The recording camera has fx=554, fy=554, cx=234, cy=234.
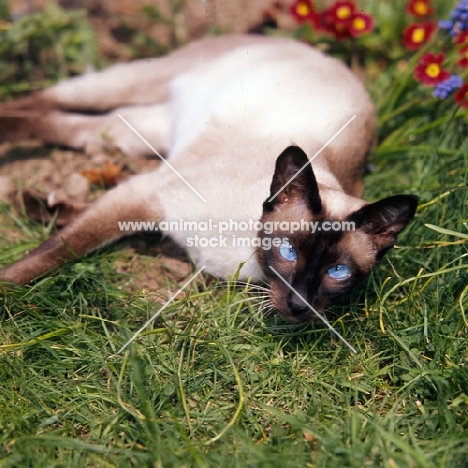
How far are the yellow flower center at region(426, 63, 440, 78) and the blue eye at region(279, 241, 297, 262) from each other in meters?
1.66

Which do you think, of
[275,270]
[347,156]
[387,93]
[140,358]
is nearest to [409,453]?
[275,270]

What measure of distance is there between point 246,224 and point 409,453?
1.13 m

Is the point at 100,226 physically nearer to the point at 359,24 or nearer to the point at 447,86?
the point at 447,86

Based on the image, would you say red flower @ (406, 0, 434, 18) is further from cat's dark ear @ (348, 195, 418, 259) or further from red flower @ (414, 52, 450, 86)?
cat's dark ear @ (348, 195, 418, 259)

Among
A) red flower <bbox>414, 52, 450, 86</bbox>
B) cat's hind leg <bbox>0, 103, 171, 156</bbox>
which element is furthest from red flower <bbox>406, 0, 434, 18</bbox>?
cat's hind leg <bbox>0, 103, 171, 156</bbox>

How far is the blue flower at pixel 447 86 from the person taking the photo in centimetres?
312

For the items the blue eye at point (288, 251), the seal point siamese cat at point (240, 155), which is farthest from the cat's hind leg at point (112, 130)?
the blue eye at point (288, 251)

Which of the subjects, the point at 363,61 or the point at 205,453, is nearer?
the point at 205,453

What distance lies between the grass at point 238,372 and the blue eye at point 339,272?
9.0 inches

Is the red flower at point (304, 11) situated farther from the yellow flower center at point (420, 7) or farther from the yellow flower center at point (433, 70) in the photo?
the yellow flower center at point (433, 70)

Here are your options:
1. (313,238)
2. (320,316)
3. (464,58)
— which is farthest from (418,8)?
(320,316)

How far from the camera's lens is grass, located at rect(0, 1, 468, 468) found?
192 cm

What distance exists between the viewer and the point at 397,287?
8.23 ft

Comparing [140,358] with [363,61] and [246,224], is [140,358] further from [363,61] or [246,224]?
[363,61]
